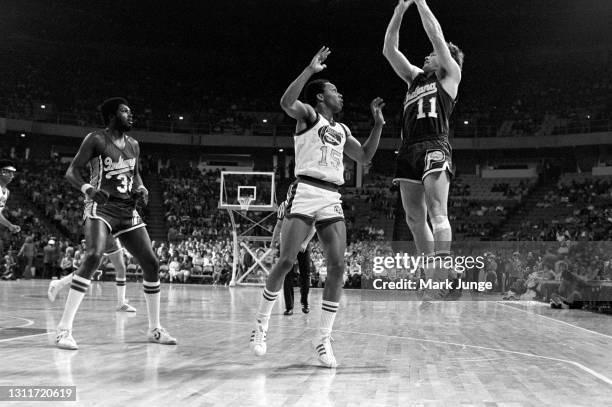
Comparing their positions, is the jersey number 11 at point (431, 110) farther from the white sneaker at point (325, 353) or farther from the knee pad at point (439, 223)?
the white sneaker at point (325, 353)

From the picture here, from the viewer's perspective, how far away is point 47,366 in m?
4.39

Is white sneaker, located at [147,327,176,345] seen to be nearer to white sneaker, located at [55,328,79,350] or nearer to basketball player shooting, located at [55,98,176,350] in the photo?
basketball player shooting, located at [55,98,176,350]

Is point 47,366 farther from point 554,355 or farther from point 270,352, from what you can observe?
point 554,355

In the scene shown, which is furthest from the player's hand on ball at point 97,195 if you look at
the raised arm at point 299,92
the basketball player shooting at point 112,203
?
the raised arm at point 299,92

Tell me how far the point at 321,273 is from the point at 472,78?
70.8ft

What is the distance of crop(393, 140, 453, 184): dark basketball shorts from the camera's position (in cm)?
459

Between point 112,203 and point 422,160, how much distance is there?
298 cm

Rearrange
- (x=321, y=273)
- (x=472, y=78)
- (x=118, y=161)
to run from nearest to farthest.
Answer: (x=118, y=161) → (x=321, y=273) → (x=472, y=78)

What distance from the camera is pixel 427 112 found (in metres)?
4.77

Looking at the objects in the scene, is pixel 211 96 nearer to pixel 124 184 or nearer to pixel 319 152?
pixel 124 184

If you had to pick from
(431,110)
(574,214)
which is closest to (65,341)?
(431,110)

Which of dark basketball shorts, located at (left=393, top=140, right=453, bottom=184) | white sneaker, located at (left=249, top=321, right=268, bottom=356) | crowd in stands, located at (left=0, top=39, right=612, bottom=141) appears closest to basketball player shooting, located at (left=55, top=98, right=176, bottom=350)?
white sneaker, located at (left=249, top=321, right=268, bottom=356)

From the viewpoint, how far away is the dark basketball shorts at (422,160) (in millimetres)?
4594

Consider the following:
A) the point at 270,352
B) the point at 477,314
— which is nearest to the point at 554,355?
the point at 270,352
